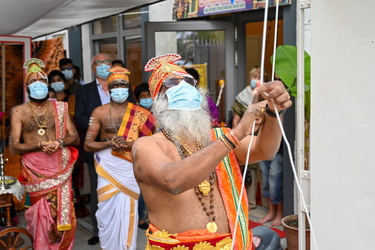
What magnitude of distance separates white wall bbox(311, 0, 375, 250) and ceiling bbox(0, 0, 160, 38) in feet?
11.6

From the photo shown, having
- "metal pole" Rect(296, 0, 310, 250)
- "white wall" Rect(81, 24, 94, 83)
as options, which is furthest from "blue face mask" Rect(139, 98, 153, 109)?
"white wall" Rect(81, 24, 94, 83)

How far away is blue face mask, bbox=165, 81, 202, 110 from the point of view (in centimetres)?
252

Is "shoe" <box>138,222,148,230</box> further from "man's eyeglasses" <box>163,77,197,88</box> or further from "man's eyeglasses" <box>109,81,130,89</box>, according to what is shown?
"man's eyeglasses" <box>163,77,197,88</box>

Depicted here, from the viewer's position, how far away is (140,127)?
5387 millimetres

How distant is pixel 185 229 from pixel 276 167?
380 cm

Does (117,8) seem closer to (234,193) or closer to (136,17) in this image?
(136,17)

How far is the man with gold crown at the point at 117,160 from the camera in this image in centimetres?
516

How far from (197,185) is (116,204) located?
2.93 metres

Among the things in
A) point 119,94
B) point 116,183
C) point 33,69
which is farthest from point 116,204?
point 33,69

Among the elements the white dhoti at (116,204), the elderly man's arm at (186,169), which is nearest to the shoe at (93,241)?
the white dhoti at (116,204)

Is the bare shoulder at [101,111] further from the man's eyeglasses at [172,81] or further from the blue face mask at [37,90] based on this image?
the man's eyeglasses at [172,81]

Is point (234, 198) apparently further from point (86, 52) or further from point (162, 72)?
point (86, 52)

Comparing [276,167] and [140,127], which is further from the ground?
[140,127]

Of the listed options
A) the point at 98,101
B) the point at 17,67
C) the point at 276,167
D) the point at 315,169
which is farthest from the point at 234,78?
the point at 315,169
